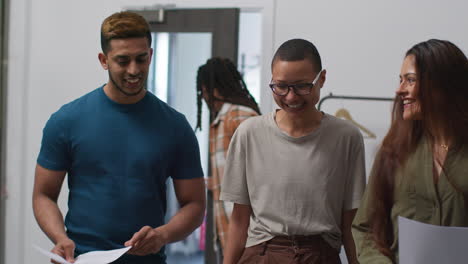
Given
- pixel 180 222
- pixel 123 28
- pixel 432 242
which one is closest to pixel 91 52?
pixel 123 28

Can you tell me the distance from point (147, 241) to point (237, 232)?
0.30 metres

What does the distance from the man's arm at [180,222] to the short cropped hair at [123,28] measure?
17.8 inches

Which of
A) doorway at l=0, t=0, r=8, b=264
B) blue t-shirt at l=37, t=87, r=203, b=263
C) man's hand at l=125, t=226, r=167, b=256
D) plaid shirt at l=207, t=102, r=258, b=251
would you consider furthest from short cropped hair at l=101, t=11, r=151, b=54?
doorway at l=0, t=0, r=8, b=264

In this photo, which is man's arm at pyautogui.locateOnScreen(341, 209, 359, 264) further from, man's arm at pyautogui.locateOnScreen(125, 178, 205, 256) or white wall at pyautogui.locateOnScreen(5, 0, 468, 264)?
white wall at pyautogui.locateOnScreen(5, 0, 468, 264)

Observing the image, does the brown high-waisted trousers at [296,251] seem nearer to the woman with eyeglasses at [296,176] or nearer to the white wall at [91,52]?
the woman with eyeglasses at [296,176]

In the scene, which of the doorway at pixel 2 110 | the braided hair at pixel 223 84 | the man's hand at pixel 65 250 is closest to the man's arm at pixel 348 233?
the man's hand at pixel 65 250

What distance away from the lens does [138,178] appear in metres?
1.64

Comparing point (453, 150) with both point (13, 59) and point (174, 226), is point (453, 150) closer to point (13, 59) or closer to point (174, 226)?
point (174, 226)

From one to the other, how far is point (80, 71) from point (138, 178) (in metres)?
2.06

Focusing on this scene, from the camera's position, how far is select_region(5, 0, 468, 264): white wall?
300 centimetres

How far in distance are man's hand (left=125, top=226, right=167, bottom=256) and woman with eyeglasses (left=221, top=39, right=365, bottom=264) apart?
0.23 m

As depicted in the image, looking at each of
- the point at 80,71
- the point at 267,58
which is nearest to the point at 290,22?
the point at 267,58

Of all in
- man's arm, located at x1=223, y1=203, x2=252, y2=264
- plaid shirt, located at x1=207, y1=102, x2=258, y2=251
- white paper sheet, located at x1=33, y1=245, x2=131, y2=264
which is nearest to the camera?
white paper sheet, located at x1=33, y1=245, x2=131, y2=264

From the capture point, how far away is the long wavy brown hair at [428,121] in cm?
136
